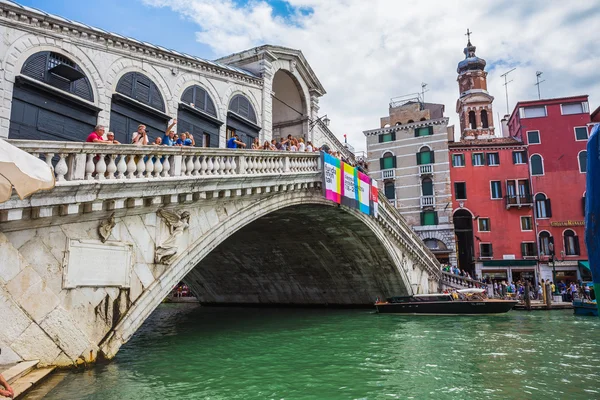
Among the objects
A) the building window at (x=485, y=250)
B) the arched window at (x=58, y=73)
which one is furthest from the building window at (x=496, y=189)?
the arched window at (x=58, y=73)

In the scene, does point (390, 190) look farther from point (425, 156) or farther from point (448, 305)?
point (448, 305)

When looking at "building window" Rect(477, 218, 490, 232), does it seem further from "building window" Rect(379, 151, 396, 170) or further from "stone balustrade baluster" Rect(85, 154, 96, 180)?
"stone balustrade baluster" Rect(85, 154, 96, 180)

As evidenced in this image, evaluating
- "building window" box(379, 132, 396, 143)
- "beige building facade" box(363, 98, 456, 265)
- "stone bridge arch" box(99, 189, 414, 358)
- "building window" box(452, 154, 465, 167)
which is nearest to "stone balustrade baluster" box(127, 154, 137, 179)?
"stone bridge arch" box(99, 189, 414, 358)

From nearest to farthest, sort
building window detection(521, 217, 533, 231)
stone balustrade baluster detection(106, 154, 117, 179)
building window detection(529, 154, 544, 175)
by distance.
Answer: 1. stone balustrade baluster detection(106, 154, 117, 179)
2. building window detection(521, 217, 533, 231)
3. building window detection(529, 154, 544, 175)

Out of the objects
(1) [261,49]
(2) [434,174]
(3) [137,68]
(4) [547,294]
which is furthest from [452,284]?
(3) [137,68]

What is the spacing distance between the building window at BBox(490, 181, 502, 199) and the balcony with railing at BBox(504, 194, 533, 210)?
68 centimetres

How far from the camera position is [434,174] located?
31984 mm

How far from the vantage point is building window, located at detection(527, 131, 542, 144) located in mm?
30906

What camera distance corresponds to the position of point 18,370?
5.94 meters

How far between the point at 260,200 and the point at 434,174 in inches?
925

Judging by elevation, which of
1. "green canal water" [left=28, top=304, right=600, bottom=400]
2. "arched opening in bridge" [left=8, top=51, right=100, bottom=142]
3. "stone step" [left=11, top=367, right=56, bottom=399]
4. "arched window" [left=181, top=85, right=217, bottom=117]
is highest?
"arched window" [left=181, top=85, right=217, bottom=117]

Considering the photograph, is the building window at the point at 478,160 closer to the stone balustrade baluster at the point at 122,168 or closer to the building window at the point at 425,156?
the building window at the point at 425,156

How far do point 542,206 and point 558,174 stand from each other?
2463mm

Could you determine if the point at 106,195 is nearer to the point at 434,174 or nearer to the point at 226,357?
the point at 226,357
